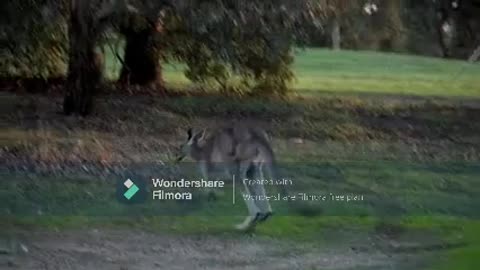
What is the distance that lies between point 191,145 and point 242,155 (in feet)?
0.86

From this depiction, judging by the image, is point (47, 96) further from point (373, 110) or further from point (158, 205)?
point (373, 110)

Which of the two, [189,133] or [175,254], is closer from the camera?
[175,254]

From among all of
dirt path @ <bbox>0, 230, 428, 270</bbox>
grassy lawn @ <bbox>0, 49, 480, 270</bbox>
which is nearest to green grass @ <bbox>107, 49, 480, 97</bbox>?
grassy lawn @ <bbox>0, 49, 480, 270</bbox>

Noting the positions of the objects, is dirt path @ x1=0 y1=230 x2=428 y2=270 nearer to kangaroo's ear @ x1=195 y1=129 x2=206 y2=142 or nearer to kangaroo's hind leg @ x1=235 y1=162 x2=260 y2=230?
kangaroo's hind leg @ x1=235 y1=162 x2=260 y2=230

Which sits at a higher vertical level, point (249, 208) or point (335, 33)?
point (335, 33)

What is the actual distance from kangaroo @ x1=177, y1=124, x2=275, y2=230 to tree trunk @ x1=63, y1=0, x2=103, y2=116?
0.56 metres

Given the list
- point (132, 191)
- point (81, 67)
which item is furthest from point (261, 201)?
point (81, 67)

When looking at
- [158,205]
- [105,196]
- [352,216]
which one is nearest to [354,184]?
[352,216]

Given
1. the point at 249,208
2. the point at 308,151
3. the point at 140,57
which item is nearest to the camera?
the point at 249,208

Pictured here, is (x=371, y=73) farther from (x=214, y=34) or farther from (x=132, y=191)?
(x=132, y=191)

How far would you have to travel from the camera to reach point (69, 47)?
Result: 3.88 m

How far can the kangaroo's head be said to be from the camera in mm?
3814

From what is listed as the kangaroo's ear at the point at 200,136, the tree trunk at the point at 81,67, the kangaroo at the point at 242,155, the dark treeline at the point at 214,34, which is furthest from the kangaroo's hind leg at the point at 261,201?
the tree trunk at the point at 81,67

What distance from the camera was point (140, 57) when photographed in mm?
3842
